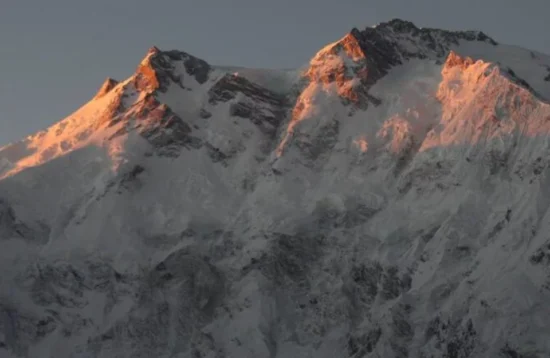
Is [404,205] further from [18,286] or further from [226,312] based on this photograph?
[18,286]

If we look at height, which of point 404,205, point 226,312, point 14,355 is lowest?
point 14,355

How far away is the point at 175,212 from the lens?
19675 centimetres

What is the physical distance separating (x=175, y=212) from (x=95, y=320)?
20737 millimetres

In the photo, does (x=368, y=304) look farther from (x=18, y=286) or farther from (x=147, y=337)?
(x=18, y=286)

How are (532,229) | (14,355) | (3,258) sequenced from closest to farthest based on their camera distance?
(532,229)
(14,355)
(3,258)

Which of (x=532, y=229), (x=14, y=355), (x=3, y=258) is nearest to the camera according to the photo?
(x=532, y=229)

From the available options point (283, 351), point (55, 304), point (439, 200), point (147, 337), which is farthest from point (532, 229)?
point (55, 304)

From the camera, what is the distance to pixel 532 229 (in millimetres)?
168500

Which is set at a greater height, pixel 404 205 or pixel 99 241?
pixel 404 205

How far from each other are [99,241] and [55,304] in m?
10.6

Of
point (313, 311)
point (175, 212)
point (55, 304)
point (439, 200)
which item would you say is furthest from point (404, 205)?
point (55, 304)

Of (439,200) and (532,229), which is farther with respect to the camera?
(439,200)

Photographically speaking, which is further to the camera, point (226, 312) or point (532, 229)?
point (226, 312)

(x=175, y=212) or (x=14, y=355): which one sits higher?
(x=175, y=212)
